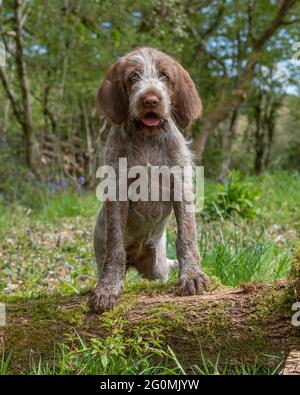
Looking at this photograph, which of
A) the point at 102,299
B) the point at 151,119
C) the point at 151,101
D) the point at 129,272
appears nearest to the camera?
the point at 102,299

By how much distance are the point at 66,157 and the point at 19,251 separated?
8.39 meters

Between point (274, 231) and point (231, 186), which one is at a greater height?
point (231, 186)

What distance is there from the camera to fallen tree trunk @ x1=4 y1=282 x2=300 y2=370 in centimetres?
312

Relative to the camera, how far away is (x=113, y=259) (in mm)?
3959

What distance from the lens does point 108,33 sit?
13.8m

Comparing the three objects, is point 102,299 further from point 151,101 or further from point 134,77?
point 134,77

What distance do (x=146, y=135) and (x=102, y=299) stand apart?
114cm

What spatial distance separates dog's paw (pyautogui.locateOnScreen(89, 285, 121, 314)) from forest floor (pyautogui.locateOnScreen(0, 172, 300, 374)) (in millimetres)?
177

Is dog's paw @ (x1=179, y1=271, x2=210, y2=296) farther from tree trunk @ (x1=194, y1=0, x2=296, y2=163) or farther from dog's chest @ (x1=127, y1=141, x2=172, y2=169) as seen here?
tree trunk @ (x1=194, y1=0, x2=296, y2=163)

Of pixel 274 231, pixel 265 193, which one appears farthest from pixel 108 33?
pixel 274 231

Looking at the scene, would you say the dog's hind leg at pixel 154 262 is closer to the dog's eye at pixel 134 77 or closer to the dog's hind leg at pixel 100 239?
the dog's hind leg at pixel 100 239

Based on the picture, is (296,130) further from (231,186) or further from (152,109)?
(152,109)

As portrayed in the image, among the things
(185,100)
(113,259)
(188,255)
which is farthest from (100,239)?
(185,100)

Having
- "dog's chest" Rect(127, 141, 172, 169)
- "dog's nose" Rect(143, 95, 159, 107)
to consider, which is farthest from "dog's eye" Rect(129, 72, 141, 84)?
"dog's chest" Rect(127, 141, 172, 169)
